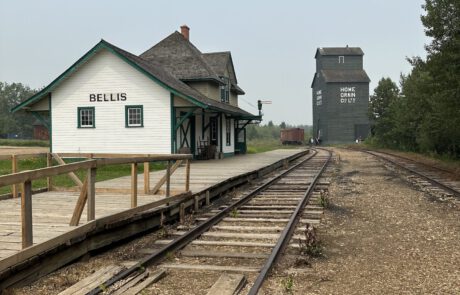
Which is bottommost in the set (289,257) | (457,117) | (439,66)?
(289,257)

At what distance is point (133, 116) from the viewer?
22547 millimetres

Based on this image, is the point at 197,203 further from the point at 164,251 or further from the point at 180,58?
the point at 180,58

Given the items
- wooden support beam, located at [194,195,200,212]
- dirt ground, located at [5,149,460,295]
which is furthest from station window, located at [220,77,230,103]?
dirt ground, located at [5,149,460,295]

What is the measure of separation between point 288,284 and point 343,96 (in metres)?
62.0

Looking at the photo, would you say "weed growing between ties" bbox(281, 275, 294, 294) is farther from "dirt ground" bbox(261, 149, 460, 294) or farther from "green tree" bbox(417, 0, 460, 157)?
"green tree" bbox(417, 0, 460, 157)

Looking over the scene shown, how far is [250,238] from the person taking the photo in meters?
7.29

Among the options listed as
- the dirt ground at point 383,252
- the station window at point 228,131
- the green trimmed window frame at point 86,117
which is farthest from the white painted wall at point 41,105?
the dirt ground at point 383,252

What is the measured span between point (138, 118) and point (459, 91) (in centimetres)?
1432

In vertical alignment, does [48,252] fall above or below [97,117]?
below

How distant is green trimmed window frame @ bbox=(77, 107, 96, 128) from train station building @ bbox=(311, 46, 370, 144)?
46.8 metres

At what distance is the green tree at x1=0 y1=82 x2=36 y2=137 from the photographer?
305 feet

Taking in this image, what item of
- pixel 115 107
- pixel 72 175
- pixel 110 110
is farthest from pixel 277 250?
pixel 110 110

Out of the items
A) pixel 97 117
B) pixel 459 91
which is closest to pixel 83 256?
pixel 459 91

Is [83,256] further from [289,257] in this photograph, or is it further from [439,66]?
[439,66]
